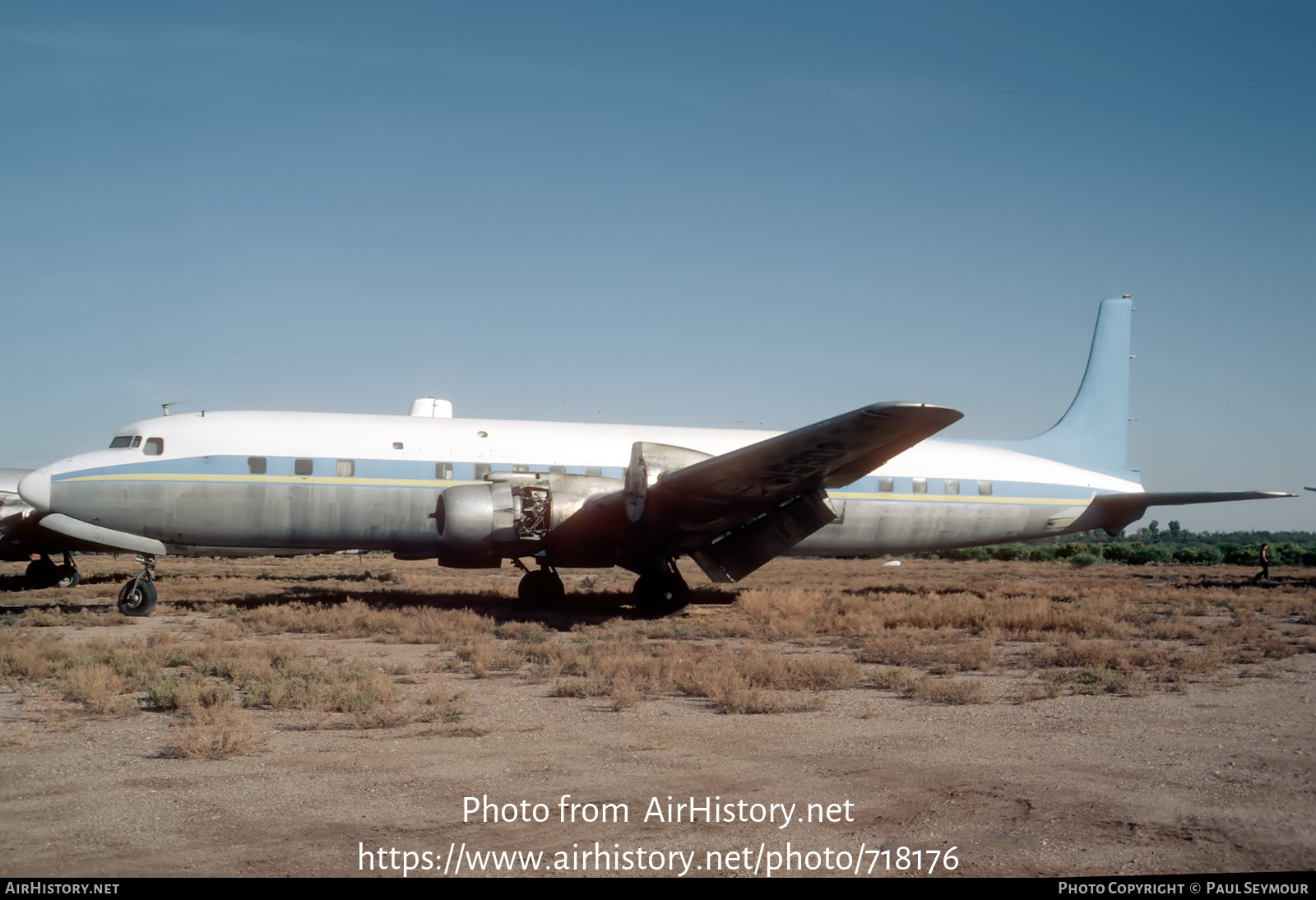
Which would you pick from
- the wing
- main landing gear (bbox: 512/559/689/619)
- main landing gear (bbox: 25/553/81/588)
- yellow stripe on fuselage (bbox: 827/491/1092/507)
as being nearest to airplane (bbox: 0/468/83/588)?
main landing gear (bbox: 25/553/81/588)

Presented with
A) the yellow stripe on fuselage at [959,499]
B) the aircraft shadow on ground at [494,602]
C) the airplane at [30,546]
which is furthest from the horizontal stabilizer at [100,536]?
the yellow stripe on fuselage at [959,499]

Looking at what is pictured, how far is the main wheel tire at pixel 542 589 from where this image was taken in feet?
59.7

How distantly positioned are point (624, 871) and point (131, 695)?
6.91 metres

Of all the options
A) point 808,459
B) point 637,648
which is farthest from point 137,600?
point 808,459

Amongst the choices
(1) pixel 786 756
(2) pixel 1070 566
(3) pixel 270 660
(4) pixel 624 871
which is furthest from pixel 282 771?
(2) pixel 1070 566

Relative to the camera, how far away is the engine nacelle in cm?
1557

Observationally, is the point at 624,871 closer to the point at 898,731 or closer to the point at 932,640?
the point at 898,731

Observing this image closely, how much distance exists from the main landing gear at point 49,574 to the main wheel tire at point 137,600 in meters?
9.36

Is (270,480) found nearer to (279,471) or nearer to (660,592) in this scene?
(279,471)

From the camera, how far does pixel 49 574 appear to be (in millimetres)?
24016

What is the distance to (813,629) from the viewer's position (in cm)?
1562

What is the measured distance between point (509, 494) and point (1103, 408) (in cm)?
1533

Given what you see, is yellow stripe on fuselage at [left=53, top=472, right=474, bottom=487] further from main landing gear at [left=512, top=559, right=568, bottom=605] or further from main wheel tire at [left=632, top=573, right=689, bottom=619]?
main wheel tire at [left=632, top=573, right=689, bottom=619]

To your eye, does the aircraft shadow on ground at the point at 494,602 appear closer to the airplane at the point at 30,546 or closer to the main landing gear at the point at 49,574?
the airplane at the point at 30,546
